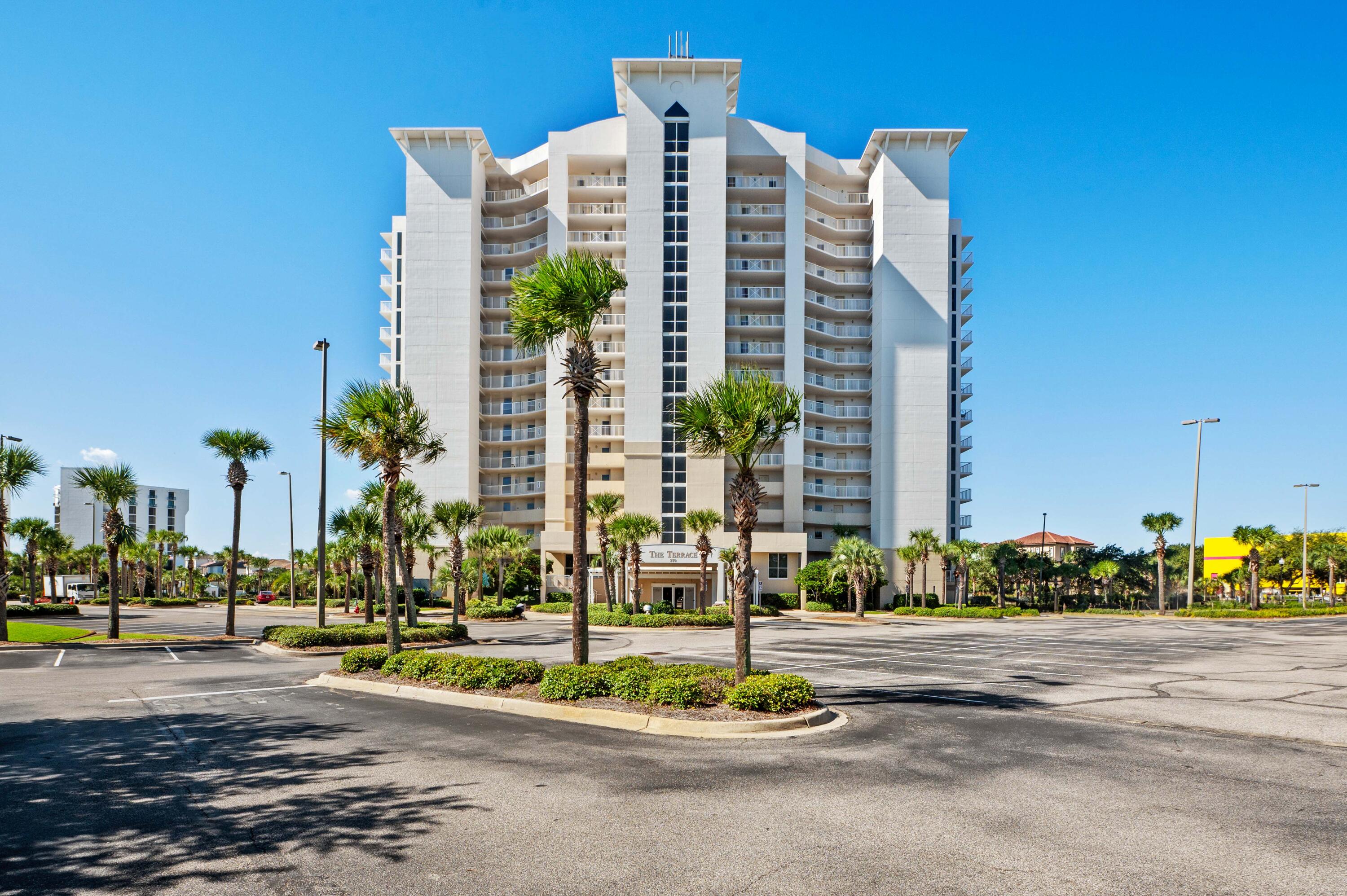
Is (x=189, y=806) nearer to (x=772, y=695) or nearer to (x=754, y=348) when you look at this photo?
(x=772, y=695)

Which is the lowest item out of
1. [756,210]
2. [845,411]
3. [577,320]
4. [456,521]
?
[456,521]

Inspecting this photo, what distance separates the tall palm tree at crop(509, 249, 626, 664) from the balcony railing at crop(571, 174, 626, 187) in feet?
187

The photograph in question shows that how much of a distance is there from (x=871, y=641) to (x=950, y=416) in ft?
176

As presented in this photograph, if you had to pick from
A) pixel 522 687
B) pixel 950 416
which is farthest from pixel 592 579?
pixel 522 687

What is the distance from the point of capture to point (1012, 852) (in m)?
6.79

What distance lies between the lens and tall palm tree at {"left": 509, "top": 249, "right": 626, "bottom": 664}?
15.1m

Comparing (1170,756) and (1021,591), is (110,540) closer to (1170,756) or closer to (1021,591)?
(1170,756)

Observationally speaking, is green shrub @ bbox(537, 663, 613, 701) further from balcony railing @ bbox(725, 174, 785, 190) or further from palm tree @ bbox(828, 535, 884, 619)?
balcony railing @ bbox(725, 174, 785, 190)

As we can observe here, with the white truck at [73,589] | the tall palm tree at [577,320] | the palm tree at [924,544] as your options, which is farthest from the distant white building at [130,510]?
the tall palm tree at [577,320]

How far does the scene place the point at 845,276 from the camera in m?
73.2

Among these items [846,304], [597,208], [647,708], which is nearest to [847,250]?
[846,304]

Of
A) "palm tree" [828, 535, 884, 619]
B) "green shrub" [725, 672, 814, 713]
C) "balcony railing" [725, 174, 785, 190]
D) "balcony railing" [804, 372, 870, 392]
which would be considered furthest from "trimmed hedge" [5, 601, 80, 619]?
"balcony railing" [725, 174, 785, 190]

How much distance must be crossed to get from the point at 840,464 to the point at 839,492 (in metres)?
2.51

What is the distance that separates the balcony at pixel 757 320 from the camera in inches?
2699
